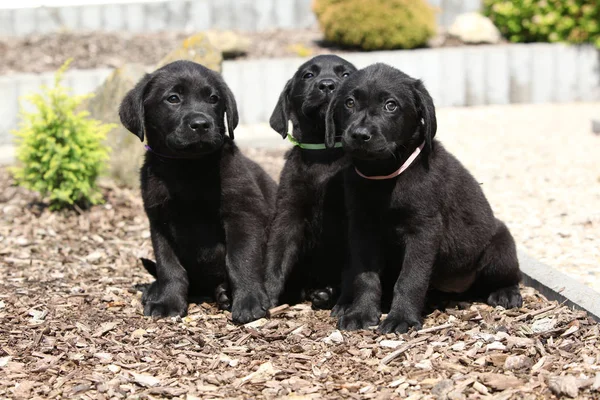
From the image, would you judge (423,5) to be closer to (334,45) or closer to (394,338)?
(334,45)

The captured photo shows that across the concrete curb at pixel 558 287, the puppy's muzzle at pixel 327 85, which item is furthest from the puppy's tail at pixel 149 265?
the concrete curb at pixel 558 287

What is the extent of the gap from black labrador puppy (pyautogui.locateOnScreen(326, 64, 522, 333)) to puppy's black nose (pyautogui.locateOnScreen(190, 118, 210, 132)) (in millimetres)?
720

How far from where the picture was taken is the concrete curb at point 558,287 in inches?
202

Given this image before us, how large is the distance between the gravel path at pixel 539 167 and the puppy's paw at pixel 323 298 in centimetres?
165

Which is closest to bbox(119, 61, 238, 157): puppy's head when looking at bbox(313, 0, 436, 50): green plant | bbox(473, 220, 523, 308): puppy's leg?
bbox(473, 220, 523, 308): puppy's leg

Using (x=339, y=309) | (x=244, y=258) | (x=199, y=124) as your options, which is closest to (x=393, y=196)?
(x=339, y=309)

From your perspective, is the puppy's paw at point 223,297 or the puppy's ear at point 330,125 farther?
the puppy's paw at point 223,297

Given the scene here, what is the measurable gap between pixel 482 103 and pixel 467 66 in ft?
2.07

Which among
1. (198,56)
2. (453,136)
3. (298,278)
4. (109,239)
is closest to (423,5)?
(453,136)

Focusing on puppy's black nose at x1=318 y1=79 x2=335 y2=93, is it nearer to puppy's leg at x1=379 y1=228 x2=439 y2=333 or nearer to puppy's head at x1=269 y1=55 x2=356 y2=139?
puppy's head at x1=269 y1=55 x2=356 y2=139

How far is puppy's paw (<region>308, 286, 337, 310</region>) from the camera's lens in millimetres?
5555

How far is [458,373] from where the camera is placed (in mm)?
4250

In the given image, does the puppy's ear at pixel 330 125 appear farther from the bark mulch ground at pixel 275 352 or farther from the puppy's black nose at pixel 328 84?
the bark mulch ground at pixel 275 352

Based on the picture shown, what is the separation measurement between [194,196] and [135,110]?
2.11 feet
